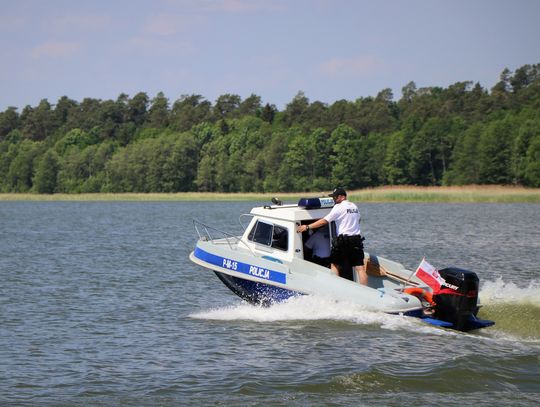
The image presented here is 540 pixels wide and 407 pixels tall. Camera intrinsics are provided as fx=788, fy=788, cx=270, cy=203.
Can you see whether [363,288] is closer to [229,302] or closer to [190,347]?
[190,347]

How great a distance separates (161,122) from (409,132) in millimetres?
75024

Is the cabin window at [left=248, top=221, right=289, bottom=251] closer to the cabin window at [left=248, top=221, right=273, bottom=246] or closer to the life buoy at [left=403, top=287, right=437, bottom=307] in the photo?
the cabin window at [left=248, top=221, right=273, bottom=246]

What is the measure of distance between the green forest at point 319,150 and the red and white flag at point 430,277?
7708cm

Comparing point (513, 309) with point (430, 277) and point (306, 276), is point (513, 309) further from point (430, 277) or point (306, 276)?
point (306, 276)

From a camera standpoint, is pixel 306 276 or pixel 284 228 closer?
pixel 306 276

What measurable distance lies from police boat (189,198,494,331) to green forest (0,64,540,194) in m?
76.1

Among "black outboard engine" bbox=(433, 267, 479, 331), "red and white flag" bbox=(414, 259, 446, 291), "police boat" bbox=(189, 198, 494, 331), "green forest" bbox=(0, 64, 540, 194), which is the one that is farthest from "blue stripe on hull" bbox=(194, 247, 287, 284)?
"green forest" bbox=(0, 64, 540, 194)

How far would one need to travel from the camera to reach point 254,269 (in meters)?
14.4

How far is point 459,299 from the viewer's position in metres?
12.7

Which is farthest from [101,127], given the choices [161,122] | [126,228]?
[126,228]

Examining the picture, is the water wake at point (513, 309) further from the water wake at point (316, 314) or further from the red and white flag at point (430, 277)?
the water wake at point (316, 314)

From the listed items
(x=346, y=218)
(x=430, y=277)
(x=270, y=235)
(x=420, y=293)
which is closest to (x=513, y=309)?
(x=420, y=293)

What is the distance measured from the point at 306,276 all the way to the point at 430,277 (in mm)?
2185

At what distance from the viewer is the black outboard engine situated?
12.7 metres
